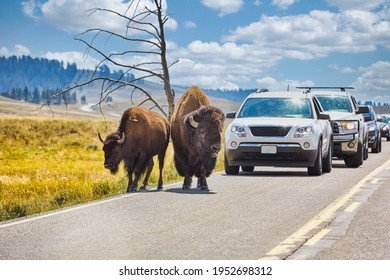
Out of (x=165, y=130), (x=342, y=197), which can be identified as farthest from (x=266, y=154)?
(x=342, y=197)

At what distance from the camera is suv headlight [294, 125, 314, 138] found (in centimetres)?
1798

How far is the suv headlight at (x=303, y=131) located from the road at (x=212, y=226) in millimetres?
2517

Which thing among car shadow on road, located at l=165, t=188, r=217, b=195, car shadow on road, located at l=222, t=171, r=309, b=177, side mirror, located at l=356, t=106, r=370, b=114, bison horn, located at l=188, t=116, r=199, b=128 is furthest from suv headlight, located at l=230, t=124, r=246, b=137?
side mirror, located at l=356, t=106, r=370, b=114

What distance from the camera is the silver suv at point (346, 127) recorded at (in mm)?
22422

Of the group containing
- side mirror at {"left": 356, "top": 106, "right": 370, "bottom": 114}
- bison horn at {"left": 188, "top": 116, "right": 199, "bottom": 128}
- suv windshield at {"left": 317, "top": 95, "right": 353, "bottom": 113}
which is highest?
suv windshield at {"left": 317, "top": 95, "right": 353, "bottom": 113}

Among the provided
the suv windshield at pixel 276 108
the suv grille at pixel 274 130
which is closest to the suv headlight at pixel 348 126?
the suv windshield at pixel 276 108

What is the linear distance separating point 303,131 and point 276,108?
1.49 metres

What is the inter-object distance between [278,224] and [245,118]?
28.7ft

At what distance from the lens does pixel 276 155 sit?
1788 cm

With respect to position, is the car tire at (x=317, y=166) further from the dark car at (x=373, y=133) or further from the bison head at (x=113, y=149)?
the dark car at (x=373, y=133)

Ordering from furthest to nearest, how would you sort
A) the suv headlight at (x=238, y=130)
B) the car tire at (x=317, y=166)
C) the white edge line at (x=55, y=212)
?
the car tire at (x=317, y=166) → the suv headlight at (x=238, y=130) → the white edge line at (x=55, y=212)

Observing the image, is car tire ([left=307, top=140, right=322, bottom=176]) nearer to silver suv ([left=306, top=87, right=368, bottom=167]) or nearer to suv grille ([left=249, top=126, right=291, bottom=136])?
suv grille ([left=249, top=126, right=291, bottom=136])

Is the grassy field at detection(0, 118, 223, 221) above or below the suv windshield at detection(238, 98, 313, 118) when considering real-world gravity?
below

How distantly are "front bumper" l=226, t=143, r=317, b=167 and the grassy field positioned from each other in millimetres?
1653
